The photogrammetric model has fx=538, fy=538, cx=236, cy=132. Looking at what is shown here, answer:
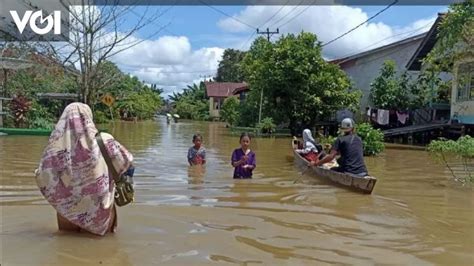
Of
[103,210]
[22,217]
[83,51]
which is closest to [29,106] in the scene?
[83,51]

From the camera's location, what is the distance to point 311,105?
97.8 feet

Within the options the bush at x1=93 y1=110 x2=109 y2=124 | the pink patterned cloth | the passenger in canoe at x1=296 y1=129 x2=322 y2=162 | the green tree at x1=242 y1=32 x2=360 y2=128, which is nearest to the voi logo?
the passenger in canoe at x1=296 y1=129 x2=322 y2=162

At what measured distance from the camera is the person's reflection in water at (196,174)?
36.5 ft

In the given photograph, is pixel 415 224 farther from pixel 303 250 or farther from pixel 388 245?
pixel 303 250

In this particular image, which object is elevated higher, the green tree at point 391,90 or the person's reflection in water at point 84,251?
the green tree at point 391,90

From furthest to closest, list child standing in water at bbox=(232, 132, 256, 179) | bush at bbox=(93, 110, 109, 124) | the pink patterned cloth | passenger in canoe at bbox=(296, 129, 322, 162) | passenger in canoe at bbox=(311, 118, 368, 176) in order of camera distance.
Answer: bush at bbox=(93, 110, 109, 124)
passenger in canoe at bbox=(296, 129, 322, 162)
child standing in water at bbox=(232, 132, 256, 179)
passenger in canoe at bbox=(311, 118, 368, 176)
the pink patterned cloth

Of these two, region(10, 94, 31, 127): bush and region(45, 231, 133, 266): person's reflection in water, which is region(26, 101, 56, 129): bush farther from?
region(45, 231, 133, 266): person's reflection in water

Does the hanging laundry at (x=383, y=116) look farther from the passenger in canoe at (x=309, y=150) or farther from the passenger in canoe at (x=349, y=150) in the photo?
the passenger in canoe at (x=349, y=150)

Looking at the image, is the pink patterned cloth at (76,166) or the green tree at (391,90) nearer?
the pink patterned cloth at (76,166)

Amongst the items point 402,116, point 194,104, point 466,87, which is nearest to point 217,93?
point 194,104

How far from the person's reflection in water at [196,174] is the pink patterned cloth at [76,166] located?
5874 mm

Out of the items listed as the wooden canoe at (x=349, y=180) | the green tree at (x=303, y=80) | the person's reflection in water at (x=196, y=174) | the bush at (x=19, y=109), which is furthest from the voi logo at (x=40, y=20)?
the wooden canoe at (x=349, y=180)

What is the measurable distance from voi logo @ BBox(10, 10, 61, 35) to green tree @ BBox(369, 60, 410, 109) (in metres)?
16.3

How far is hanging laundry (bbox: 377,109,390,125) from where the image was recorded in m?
28.0
